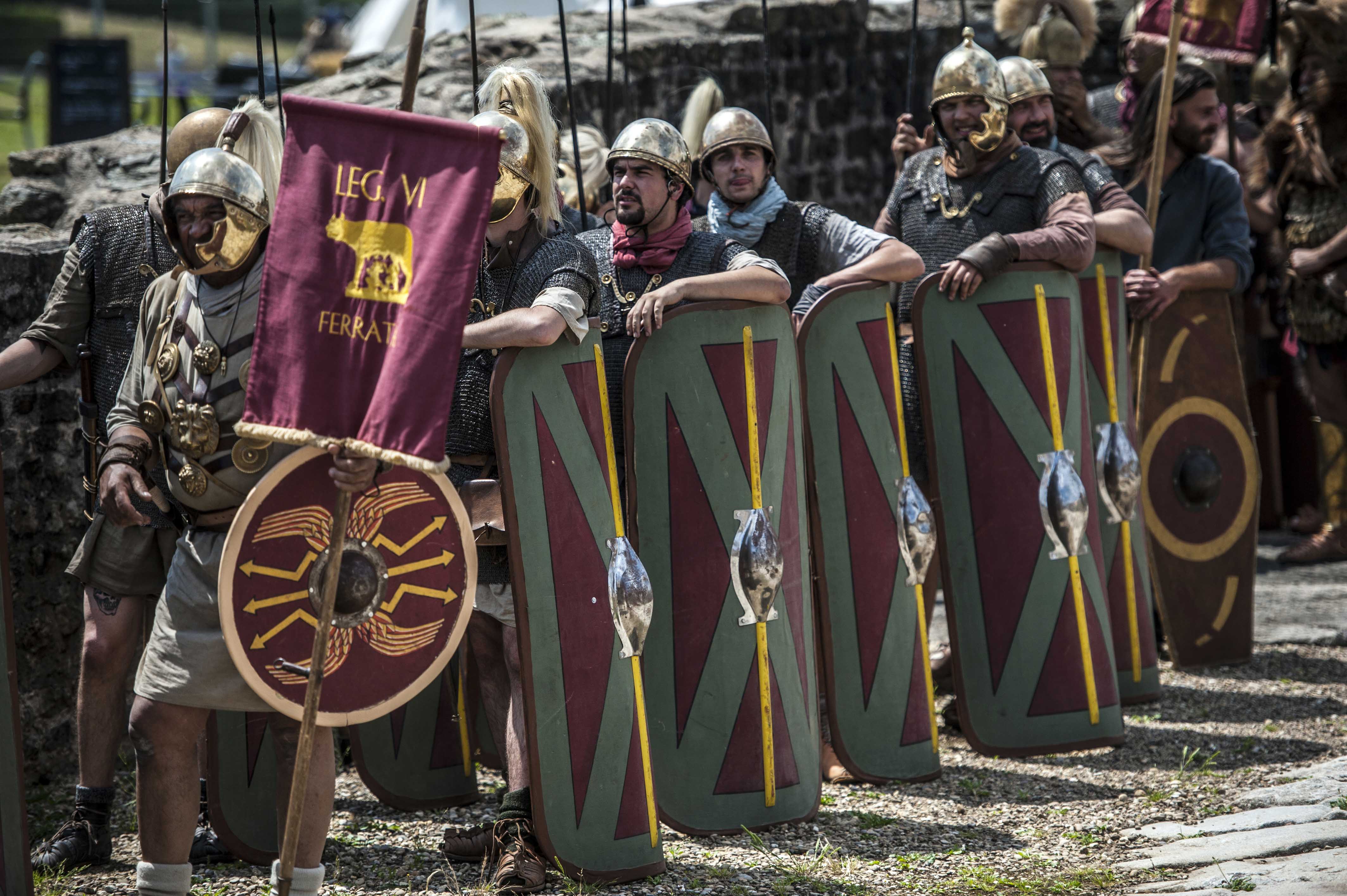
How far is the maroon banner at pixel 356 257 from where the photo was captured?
104 inches

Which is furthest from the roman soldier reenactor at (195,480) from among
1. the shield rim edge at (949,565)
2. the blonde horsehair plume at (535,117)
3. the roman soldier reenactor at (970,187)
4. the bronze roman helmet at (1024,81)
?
the bronze roman helmet at (1024,81)

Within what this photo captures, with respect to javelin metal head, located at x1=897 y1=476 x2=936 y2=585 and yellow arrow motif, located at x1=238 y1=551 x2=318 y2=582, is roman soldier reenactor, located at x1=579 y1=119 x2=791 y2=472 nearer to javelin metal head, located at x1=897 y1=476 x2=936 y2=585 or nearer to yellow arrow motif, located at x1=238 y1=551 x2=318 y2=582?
javelin metal head, located at x1=897 y1=476 x2=936 y2=585

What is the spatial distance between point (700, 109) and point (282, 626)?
131 inches

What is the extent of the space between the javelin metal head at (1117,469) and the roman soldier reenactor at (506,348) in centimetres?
Answer: 177

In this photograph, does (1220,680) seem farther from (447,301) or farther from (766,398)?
(447,301)

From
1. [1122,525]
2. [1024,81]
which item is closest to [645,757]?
[1122,525]

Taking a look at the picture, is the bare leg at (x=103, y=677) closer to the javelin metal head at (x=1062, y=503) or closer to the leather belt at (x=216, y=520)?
the leather belt at (x=216, y=520)

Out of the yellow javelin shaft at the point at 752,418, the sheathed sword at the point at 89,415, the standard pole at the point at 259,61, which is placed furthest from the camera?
the standard pole at the point at 259,61

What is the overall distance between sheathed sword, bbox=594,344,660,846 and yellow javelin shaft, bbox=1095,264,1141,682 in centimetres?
183

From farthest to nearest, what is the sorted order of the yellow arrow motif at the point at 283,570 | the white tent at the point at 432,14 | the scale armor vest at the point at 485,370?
the white tent at the point at 432,14 < the scale armor vest at the point at 485,370 < the yellow arrow motif at the point at 283,570

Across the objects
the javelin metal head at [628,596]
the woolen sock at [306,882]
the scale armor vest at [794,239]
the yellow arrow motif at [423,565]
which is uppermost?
the scale armor vest at [794,239]

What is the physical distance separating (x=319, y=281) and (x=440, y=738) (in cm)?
172

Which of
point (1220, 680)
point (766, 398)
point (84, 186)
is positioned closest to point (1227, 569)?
point (1220, 680)

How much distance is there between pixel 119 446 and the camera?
9.70 ft
